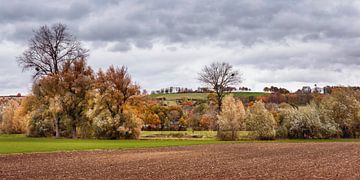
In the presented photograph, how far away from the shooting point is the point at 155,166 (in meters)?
29.8

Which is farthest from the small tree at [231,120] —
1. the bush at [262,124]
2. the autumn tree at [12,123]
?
the autumn tree at [12,123]

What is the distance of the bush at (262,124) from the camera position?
70500 mm

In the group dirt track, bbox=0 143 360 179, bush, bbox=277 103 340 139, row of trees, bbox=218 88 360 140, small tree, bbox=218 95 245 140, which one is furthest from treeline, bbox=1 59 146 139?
dirt track, bbox=0 143 360 179

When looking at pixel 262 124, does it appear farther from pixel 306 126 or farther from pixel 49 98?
pixel 49 98

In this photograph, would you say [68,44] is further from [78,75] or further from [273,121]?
[273,121]

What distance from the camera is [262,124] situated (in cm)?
7081

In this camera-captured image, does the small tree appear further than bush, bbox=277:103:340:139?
No

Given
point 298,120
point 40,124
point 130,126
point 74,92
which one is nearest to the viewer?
point 130,126

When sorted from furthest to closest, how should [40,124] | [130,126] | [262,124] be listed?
[40,124]
[262,124]
[130,126]

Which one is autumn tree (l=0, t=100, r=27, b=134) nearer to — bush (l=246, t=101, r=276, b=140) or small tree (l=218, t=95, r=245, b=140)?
small tree (l=218, t=95, r=245, b=140)

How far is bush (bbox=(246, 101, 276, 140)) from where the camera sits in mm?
70500

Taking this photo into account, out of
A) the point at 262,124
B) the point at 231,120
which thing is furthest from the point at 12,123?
the point at 262,124

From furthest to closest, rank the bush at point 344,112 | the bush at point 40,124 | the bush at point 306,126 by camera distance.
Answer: the bush at point 40,124
the bush at point 344,112
the bush at point 306,126

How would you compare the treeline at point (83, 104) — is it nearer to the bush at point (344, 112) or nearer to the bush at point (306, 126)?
the bush at point (306, 126)
